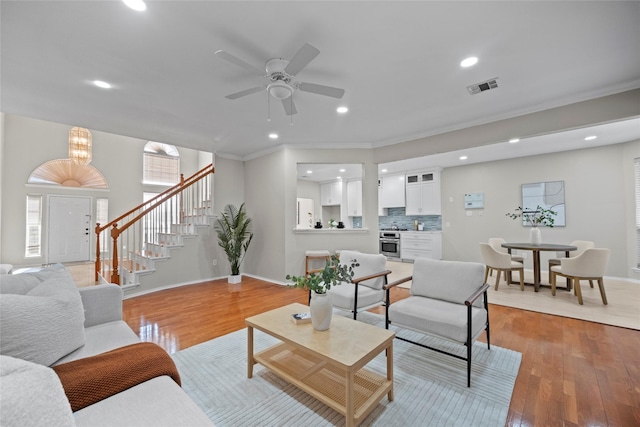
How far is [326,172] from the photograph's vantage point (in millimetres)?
7707

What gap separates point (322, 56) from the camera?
2.36 m

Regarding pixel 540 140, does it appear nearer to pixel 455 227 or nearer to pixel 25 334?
pixel 455 227

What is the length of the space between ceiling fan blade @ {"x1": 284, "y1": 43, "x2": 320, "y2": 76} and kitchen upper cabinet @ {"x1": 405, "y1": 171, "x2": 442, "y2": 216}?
6.09m

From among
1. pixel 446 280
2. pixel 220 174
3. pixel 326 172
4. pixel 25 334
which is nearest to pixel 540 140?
pixel 446 280

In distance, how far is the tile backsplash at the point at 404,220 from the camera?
298 inches

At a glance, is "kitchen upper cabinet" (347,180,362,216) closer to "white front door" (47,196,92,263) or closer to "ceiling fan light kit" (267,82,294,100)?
"ceiling fan light kit" (267,82,294,100)

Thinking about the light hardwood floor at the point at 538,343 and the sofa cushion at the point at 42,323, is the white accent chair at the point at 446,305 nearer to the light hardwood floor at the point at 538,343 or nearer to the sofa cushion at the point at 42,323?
the light hardwood floor at the point at 538,343

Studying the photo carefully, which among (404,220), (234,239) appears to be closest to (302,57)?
(234,239)

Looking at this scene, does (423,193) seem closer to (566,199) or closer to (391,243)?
(391,243)

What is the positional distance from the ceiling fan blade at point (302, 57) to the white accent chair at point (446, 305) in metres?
2.05

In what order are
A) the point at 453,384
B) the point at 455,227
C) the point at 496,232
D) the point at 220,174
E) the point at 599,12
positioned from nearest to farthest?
the point at 599,12 < the point at 453,384 < the point at 220,174 < the point at 496,232 < the point at 455,227

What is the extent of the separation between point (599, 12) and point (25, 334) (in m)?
3.90

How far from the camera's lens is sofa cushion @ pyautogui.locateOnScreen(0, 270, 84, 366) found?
1200 millimetres

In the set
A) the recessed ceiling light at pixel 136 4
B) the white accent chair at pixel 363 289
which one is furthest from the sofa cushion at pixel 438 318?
the recessed ceiling light at pixel 136 4
